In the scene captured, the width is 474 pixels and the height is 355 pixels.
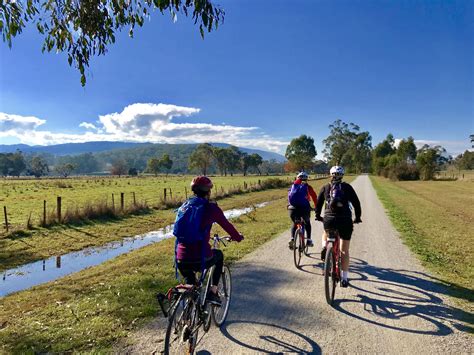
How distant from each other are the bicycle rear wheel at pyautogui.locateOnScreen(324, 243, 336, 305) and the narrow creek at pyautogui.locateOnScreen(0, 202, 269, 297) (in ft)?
25.6

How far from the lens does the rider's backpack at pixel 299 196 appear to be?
7660 mm

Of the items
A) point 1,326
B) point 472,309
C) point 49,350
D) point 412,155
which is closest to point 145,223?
point 1,326

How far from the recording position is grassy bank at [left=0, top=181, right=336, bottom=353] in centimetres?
441

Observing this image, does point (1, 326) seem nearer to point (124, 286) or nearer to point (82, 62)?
point (124, 286)

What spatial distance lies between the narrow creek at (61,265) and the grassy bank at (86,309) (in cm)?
159

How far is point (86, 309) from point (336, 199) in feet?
15.2

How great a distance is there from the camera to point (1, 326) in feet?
17.6

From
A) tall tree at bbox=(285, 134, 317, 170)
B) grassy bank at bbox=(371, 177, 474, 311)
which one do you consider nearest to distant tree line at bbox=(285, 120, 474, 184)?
tall tree at bbox=(285, 134, 317, 170)

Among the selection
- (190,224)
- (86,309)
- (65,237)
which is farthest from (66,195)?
(190,224)

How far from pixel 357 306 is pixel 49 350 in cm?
458

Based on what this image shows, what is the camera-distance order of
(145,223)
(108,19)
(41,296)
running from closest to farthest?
(108,19) < (41,296) < (145,223)

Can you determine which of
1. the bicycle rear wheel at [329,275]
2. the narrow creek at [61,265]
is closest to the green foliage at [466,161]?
the narrow creek at [61,265]

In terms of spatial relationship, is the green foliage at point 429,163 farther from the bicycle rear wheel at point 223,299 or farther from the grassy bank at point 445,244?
the bicycle rear wheel at point 223,299

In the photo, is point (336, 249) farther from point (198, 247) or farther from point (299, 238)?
point (198, 247)
